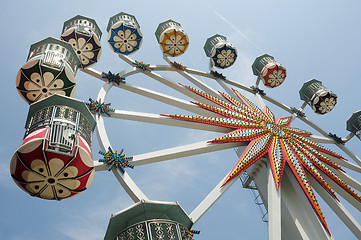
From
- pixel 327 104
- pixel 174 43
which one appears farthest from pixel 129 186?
pixel 327 104

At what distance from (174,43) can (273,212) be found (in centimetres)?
712

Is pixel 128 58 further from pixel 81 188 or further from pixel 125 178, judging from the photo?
pixel 81 188

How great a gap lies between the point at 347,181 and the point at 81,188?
8.44 m

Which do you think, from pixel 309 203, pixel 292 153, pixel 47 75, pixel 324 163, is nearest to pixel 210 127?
pixel 292 153

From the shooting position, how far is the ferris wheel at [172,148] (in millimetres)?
4656

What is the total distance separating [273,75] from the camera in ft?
41.0

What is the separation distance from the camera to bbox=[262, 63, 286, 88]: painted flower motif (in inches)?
490

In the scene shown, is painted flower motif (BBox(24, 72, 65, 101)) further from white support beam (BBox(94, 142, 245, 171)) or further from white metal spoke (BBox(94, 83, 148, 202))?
white support beam (BBox(94, 142, 245, 171))

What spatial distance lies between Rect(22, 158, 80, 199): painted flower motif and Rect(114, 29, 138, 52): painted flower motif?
636cm

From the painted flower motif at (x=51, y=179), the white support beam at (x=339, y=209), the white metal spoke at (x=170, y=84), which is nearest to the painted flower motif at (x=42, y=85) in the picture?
the painted flower motif at (x=51, y=179)

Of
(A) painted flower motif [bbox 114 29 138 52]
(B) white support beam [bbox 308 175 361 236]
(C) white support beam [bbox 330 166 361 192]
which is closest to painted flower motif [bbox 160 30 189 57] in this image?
(A) painted flower motif [bbox 114 29 138 52]

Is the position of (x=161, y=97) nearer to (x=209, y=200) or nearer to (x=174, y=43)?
(x=174, y=43)

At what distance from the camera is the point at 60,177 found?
180 inches

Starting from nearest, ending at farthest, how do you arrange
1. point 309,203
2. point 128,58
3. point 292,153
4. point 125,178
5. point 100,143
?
point 125,178 → point 100,143 → point 309,203 → point 292,153 → point 128,58
